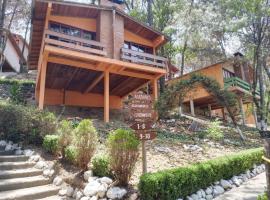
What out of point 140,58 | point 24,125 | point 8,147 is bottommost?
point 8,147

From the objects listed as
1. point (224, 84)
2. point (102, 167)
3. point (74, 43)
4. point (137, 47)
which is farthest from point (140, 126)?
point (224, 84)

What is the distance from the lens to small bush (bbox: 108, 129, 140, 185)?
5.92m

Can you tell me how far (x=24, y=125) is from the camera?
8.50 metres

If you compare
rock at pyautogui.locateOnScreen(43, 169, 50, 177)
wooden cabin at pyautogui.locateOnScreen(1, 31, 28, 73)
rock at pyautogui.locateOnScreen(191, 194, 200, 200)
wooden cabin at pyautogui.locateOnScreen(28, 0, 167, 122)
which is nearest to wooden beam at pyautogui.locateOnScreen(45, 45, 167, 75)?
wooden cabin at pyautogui.locateOnScreen(28, 0, 167, 122)

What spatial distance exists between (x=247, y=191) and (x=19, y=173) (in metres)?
6.50

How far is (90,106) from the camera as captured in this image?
18672 millimetres

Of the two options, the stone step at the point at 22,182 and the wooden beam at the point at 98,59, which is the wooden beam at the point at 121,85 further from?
the stone step at the point at 22,182

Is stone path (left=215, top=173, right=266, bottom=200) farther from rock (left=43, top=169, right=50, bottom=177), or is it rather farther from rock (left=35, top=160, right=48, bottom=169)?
rock (left=35, top=160, right=48, bottom=169)

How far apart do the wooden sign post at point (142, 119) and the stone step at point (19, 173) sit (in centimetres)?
307

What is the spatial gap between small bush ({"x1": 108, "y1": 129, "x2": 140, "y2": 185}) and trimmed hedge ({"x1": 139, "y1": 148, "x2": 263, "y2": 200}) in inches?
20.1

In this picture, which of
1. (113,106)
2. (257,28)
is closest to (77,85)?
(113,106)

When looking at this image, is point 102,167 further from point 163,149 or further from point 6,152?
point 163,149

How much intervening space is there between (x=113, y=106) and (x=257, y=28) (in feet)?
38.0

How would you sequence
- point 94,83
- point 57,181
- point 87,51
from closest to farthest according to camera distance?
point 57,181 → point 87,51 → point 94,83
